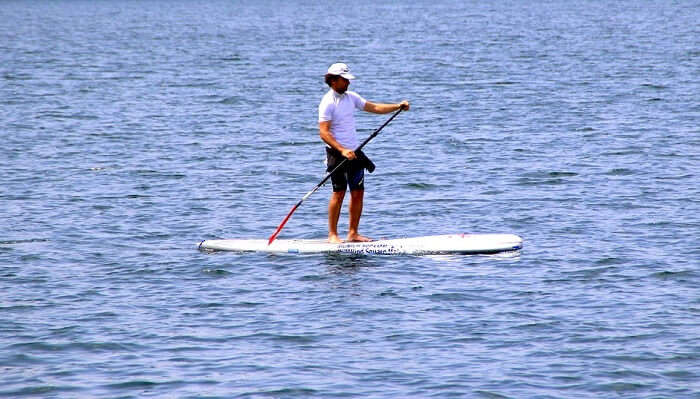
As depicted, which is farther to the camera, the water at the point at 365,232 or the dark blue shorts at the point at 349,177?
the dark blue shorts at the point at 349,177

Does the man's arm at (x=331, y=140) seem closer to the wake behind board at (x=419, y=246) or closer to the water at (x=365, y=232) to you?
the wake behind board at (x=419, y=246)

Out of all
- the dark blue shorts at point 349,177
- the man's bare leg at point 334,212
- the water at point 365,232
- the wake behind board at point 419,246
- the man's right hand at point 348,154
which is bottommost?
the water at point 365,232

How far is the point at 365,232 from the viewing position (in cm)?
1681

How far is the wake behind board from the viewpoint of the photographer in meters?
14.9

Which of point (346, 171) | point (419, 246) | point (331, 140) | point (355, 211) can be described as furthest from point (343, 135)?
point (419, 246)

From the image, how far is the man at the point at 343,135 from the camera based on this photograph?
47.4 ft

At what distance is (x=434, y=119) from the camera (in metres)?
30.1

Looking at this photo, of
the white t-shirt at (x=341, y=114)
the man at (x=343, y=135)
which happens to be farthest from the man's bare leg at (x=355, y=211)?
the white t-shirt at (x=341, y=114)

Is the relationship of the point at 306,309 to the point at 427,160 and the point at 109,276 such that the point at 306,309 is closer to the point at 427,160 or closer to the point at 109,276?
the point at 109,276

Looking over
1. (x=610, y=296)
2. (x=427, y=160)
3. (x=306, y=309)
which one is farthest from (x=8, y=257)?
(x=427, y=160)

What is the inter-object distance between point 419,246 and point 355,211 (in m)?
0.92

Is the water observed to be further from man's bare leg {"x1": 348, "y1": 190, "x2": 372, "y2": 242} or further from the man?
the man

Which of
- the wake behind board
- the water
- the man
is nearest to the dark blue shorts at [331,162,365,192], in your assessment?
the man

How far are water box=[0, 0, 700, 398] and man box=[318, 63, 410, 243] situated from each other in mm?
751
